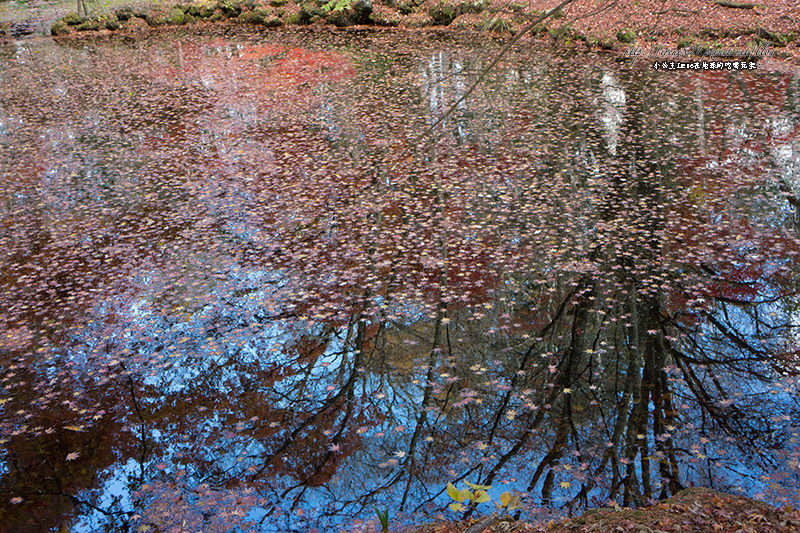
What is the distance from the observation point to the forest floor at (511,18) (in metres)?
15.2

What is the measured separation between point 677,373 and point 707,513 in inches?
74.7

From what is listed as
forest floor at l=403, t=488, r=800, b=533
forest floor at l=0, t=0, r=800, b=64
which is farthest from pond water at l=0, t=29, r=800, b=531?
forest floor at l=0, t=0, r=800, b=64

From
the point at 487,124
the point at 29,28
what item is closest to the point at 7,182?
the point at 487,124

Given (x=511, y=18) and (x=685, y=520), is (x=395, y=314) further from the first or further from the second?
(x=511, y=18)

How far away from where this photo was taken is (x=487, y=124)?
36.6ft

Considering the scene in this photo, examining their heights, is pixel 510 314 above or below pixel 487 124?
below

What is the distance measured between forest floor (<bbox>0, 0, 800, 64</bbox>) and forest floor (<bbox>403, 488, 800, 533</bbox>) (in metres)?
8.25

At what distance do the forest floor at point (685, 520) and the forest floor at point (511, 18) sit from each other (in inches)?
325

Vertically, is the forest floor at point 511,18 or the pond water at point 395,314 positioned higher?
the forest floor at point 511,18

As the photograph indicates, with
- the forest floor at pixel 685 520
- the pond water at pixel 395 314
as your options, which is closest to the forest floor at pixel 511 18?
the pond water at pixel 395 314

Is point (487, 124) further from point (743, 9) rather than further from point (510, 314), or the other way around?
point (743, 9)

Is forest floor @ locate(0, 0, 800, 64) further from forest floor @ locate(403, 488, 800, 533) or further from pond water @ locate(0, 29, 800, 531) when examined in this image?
forest floor @ locate(403, 488, 800, 533)

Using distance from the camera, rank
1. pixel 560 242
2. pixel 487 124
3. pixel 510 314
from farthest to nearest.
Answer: pixel 487 124 → pixel 560 242 → pixel 510 314

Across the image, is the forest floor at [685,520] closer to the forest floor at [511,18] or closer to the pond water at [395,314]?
the pond water at [395,314]
